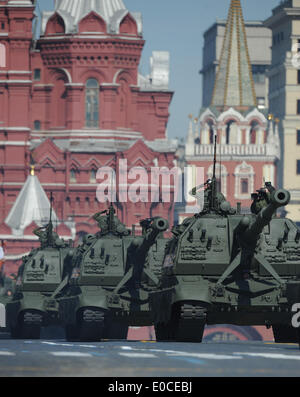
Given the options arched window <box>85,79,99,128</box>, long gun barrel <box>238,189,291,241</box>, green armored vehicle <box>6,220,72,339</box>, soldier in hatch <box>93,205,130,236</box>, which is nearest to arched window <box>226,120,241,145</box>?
arched window <box>85,79,99,128</box>

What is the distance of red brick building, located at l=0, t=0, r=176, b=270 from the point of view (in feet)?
421

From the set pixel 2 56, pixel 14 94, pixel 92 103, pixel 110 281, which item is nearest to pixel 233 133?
pixel 92 103

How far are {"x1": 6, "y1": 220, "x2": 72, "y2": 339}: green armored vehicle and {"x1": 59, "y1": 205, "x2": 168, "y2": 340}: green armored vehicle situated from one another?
2771 mm

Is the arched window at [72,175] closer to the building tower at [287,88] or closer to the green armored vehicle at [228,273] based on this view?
the building tower at [287,88]

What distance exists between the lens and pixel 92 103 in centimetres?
13450

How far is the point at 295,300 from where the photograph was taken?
32.8 m

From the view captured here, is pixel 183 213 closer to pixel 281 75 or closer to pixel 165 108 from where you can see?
pixel 165 108

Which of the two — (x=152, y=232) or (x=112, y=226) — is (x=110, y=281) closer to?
(x=112, y=226)

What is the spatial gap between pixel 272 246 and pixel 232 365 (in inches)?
423

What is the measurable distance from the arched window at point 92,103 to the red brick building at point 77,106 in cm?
8

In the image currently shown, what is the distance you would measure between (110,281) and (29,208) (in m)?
79.6

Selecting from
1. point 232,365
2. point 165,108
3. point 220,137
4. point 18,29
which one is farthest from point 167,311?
point 220,137

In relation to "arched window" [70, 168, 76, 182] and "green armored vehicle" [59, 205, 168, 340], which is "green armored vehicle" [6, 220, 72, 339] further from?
"arched window" [70, 168, 76, 182]

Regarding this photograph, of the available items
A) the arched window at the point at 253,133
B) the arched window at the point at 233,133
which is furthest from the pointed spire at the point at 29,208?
the arched window at the point at 253,133
